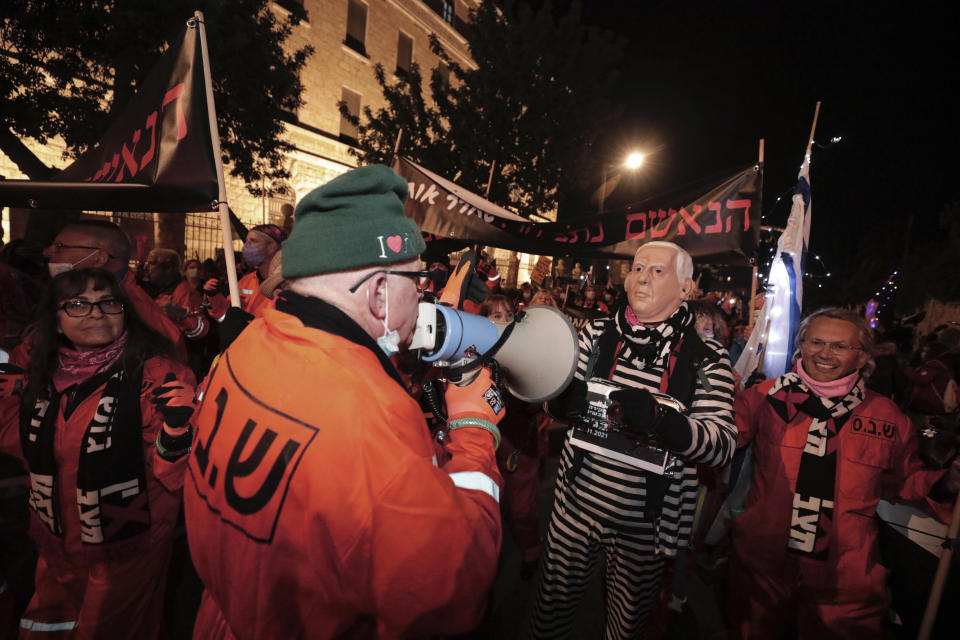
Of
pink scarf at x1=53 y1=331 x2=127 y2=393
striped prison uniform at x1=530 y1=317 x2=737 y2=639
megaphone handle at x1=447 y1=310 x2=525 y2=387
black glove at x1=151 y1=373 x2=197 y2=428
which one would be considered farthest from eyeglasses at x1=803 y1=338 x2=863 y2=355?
pink scarf at x1=53 y1=331 x2=127 y2=393

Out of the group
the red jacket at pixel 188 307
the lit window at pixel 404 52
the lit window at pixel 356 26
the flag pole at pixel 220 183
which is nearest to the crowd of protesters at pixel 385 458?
the flag pole at pixel 220 183

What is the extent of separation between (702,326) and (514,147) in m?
12.3

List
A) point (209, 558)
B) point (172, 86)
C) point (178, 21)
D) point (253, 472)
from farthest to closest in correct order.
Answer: point (178, 21)
point (172, 86)
point (209, 558)
point (253, 472)

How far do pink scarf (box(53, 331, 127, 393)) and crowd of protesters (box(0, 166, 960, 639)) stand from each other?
0.01m

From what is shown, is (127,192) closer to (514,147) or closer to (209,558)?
(209,558)

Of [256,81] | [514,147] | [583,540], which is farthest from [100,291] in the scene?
[514,147]

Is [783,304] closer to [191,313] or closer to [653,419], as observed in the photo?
[653,419]

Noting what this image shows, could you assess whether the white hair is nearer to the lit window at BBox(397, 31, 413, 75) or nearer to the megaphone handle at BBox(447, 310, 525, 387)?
the megaphone handle at BBox(447, 310, 525, 387)

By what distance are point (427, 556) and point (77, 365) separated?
2.18 meters

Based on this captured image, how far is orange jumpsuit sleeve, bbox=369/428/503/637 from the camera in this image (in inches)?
34.8

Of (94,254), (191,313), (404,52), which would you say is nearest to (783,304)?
(94,254)

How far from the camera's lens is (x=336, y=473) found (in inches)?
35.5

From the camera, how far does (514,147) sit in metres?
15.0

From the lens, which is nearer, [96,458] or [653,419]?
[653,419]
